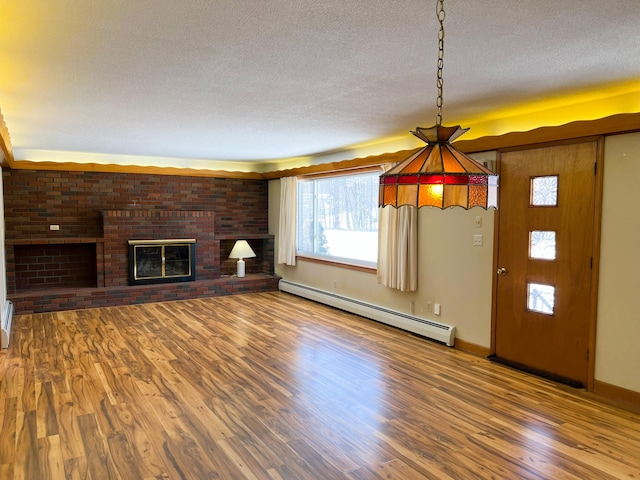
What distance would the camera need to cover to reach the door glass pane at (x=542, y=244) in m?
3.92

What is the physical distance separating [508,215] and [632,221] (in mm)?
1053

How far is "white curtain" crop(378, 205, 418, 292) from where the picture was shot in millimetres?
5246

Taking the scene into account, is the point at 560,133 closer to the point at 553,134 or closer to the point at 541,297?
the point at 553,134

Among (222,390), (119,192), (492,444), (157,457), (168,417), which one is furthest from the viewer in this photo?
(119,192)

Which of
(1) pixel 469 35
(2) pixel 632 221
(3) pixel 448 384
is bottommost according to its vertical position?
(3) pixel 448 384

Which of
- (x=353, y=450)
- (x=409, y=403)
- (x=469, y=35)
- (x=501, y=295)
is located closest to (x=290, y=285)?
(x=501, y=295)

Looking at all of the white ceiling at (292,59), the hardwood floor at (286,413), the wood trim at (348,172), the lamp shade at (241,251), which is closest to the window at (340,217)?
the wood trim at (348,172)

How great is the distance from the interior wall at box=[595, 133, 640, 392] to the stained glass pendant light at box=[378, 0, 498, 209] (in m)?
2.10

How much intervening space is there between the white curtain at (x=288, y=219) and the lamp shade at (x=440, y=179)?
5677 millimetres

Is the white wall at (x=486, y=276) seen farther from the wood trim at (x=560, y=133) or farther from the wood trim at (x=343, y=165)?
the wood trim at (x=343, y=165)

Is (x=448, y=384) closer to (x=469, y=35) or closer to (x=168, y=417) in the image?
(x=168, y=417)

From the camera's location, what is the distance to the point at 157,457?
2.58 meters

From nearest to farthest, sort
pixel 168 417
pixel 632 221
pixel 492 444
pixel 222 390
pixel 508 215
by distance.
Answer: pixel 492 444 → pixel 168 417 → pixel 632 221 → pixel 222 390 → pixel 508 215

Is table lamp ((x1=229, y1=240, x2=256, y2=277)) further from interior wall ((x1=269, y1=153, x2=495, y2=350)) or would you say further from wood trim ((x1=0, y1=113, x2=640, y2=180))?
interior wall ((x1=269, y1=153, x2=495, y2=350))
